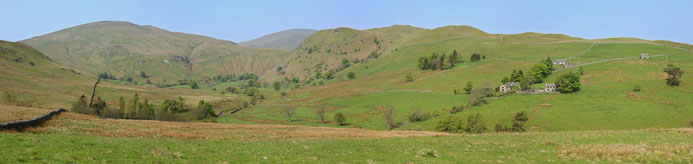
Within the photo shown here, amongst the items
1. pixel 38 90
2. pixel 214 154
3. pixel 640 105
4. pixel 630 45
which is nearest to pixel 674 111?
pixel 640 105

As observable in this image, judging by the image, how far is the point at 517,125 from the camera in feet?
260

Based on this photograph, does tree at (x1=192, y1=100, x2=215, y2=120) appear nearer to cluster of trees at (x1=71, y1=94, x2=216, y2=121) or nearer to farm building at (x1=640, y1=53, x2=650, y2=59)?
cluster of trees at (x1=71, y1=94, x2=216, y2=121)

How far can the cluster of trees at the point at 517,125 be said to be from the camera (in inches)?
3073

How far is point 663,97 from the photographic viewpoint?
9438 cm

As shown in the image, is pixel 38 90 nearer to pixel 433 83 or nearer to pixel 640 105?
pixel 433 83

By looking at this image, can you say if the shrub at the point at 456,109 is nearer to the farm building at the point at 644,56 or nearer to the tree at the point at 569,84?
the tree at the point at 569,84

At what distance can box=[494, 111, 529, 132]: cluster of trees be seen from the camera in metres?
78.1

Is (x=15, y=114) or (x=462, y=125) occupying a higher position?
(x=15, y=114)

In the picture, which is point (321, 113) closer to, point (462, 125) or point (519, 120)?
point (462, 125)

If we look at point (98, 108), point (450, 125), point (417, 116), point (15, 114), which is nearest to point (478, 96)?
point (417, 116)

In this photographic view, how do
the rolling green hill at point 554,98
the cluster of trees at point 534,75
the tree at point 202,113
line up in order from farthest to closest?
the cluster of trees at point 534,75
the tree at point 202,113
the rolling green hill at point 554,98

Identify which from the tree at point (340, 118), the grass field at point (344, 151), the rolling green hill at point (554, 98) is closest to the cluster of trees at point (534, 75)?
the rolling green hill at point (554, 98)

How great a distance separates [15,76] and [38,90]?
38.6 meters

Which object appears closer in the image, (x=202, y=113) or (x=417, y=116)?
(x=417, y=116)
